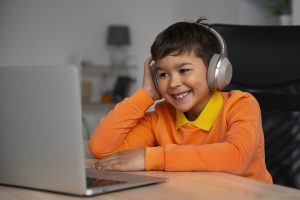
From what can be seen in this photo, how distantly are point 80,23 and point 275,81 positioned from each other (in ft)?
11.5

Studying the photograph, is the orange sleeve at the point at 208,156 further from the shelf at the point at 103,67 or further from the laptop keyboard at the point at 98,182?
the shelf at the point at 103,67

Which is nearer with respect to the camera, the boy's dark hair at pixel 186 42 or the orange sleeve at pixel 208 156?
the orange sleeve at pixel 208 156

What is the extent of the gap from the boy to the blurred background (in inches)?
109

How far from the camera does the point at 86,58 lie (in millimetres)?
4910

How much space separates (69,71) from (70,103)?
5 cm

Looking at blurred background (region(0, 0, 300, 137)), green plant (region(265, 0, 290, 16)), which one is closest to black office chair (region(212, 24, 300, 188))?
green plant (region(265, 0, 290, 16))

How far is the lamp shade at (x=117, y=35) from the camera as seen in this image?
15.8ft

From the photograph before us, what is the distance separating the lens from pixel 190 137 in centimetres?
139

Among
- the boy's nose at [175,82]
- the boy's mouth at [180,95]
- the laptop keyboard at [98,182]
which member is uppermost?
the boy's nose at [175,82]

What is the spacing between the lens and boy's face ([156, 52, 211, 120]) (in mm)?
1379

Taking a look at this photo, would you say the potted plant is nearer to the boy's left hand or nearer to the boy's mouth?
the boy's mouth

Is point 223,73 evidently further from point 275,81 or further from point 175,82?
point 275,81

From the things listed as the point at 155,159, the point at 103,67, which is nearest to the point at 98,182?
the point at 155,159

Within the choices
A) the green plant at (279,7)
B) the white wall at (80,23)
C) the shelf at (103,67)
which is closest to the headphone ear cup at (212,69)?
the green plant at (279,7)
